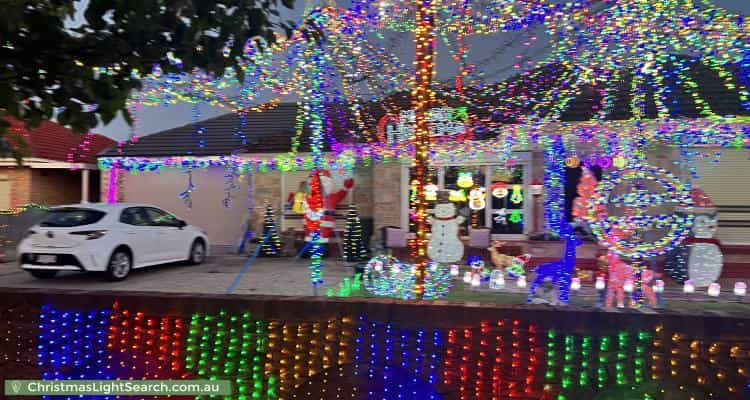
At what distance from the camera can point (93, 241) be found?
8.09 metres

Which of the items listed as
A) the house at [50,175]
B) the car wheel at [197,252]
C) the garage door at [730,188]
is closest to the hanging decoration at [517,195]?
the garage door at [730,188]

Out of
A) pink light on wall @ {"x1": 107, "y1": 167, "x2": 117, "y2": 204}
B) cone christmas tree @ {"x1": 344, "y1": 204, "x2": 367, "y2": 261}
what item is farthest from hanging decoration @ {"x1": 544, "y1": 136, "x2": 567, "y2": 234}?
pink light on wall @ {"x1": 107, "y1": 167, "x2": 117, "y2": 204}

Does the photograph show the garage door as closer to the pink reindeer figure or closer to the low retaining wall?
the pink reindeer figure

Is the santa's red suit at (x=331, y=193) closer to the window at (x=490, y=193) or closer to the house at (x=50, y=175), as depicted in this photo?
the window at (x=490, y=193)

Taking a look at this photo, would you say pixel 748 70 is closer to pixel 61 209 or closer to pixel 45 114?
pixel 45 114

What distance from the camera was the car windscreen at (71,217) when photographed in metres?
8.23

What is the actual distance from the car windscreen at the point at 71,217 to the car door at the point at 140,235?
1.52 ft

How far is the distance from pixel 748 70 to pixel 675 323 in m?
4.38

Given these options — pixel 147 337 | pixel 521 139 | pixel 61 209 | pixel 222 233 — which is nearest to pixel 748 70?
pixel 521 139

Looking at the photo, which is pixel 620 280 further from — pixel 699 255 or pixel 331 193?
pixel 331 193

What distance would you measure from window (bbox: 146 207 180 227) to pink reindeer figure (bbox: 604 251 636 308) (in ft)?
26.5

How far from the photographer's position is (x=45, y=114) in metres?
2.84

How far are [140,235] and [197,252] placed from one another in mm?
1767

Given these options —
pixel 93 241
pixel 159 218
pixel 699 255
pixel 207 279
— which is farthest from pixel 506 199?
pixel 93 241
